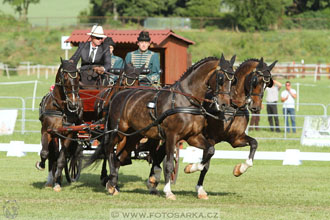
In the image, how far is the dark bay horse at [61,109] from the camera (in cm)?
1027

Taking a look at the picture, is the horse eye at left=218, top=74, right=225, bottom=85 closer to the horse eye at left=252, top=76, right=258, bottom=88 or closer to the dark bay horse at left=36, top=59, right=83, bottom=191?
the horse eye at left=252, top=76, right=258, bottom=88

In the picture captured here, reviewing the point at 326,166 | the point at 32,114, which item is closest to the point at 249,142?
the point at 326,166

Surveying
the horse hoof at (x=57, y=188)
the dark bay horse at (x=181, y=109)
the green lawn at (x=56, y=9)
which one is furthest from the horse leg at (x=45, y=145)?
the green lawn at (x=56, y=9)

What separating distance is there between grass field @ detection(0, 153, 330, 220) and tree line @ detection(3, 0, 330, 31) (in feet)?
149

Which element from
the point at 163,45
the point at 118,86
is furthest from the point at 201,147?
the point at 163,45

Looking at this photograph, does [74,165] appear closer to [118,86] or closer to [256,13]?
[118,86]


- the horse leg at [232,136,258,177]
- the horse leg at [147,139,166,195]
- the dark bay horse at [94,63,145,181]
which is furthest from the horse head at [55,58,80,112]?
the horse leg at [232,136,258,177]

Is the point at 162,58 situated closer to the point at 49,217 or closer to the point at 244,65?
the point at 244,65

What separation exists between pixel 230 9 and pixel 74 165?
171 feet

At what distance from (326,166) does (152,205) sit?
25.6ft

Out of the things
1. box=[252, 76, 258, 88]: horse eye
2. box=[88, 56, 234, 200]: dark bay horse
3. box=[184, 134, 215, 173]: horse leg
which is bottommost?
box=[184, 134, 215, 173]: horse leg

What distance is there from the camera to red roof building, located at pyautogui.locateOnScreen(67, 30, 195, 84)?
61.8ft

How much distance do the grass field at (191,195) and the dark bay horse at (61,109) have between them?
61cm

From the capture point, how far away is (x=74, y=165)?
12320 mm
